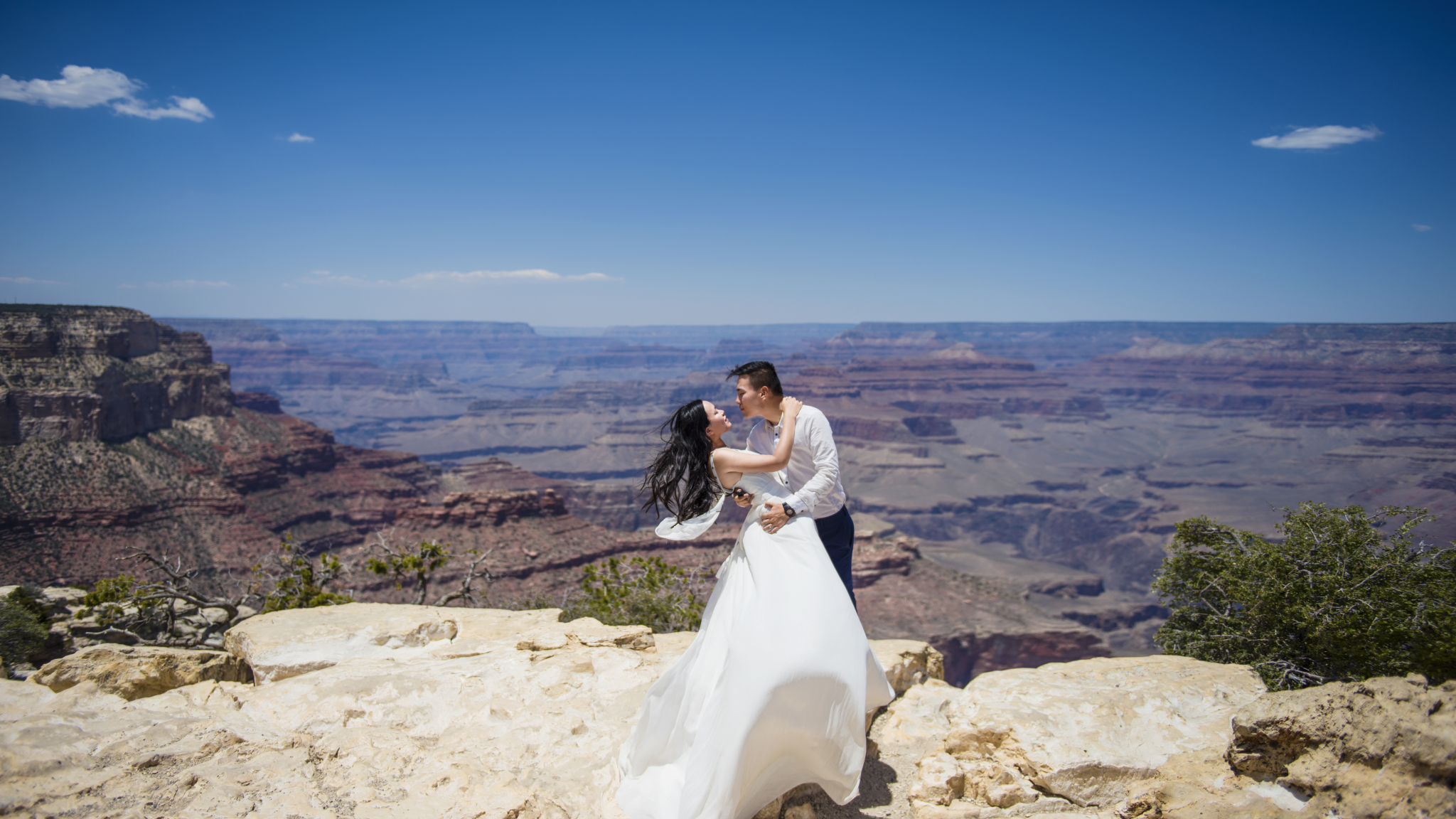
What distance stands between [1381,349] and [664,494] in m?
232

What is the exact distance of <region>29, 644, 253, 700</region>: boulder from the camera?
19.5 ft

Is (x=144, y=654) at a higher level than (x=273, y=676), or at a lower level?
higher

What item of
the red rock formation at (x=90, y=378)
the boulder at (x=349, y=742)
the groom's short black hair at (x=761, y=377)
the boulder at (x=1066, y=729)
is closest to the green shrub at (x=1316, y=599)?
the boulder at (x=1066, y=729)

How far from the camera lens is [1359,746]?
149 inches

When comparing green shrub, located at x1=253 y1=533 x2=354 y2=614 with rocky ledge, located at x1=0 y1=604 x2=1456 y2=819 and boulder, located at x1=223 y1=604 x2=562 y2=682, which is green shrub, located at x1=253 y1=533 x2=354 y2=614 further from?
rocky ledge, located at x1=0 y1=604 x2=1456 y2=819

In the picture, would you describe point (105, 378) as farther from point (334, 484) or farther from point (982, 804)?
point (982, 804)

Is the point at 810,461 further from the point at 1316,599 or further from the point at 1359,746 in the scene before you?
the point at 1316,599

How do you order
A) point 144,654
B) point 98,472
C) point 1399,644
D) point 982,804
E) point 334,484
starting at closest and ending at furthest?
point 982,804, point 144,654, point 1399,644, point 98,472, point 334,484

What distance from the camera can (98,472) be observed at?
47.6 meters

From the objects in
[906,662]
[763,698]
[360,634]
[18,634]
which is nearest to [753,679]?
[763,698]

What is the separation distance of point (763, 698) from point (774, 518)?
123cm

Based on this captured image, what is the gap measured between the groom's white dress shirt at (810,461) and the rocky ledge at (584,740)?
7.07ft

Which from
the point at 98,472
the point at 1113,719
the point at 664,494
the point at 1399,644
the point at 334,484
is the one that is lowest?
the point at 334,484

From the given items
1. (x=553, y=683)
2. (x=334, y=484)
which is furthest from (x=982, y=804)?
(x=334, y=484)
